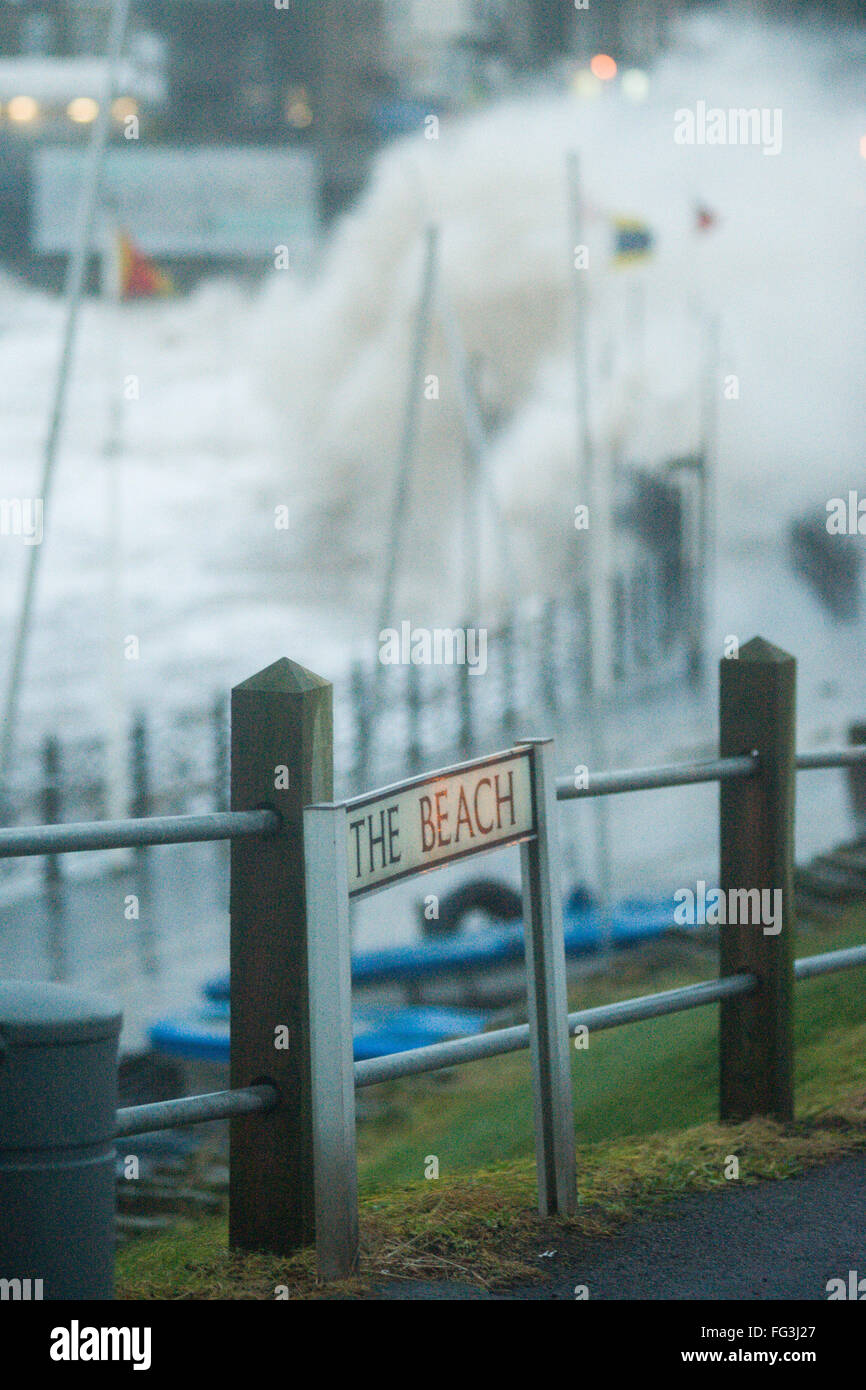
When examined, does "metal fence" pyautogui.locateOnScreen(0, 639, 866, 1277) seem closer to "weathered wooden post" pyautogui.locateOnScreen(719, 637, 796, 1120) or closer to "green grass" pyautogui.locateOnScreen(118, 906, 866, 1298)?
"green grass" pyautogui.locateOnScreen(118, 906, 866, 1298)

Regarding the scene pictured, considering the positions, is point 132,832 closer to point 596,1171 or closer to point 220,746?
point 596,1171

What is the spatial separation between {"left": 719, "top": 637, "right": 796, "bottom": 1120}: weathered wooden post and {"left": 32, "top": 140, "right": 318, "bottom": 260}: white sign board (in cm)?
5621

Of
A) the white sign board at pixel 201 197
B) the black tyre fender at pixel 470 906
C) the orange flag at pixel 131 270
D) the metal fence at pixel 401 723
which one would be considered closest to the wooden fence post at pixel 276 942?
the black tyre fender at pixel 470 906

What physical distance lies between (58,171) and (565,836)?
40.9 meters

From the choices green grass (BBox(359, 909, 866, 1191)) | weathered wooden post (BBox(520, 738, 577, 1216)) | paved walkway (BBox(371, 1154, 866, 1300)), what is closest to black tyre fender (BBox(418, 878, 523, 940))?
green grass (BBox(359, 909, 866, 1191))

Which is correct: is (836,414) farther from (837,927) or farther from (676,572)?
(837,927)

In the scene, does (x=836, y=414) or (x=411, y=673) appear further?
(x=836, y=414)

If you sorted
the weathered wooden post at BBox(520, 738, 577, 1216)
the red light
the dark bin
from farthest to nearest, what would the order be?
the red light, the weathered wooden post at BBox(520, 738, 577, 1216), the dark bin

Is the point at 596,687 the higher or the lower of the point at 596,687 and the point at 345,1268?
the higher

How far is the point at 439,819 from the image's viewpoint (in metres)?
3.26

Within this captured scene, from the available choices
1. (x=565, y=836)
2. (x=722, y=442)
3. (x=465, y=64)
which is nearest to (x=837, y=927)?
(x=565, y=836)

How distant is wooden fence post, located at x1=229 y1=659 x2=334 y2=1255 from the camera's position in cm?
315

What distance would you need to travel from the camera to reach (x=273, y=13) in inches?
2549

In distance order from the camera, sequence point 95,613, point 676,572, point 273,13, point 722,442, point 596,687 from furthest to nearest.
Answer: point 95,613
point 273,13
point 722,442
point 676,572
point 596,687
